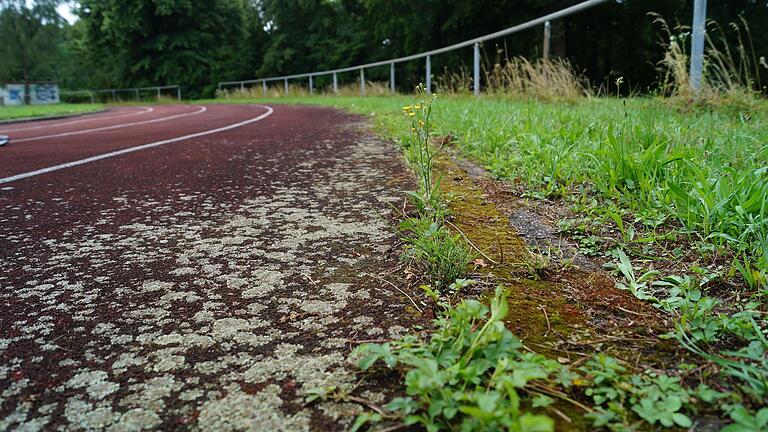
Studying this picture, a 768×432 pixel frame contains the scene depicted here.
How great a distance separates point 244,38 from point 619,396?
43836 mm

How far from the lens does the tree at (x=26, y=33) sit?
38.4 metres

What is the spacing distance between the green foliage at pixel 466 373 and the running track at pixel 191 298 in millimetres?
96

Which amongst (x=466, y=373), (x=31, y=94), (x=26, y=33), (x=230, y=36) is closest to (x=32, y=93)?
(x=31, y=94)

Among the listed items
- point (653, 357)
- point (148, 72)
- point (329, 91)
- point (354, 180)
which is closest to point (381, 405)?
point (653, 357)

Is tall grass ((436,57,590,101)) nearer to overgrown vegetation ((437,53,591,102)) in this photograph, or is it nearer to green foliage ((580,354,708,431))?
overgrown vegetation ((437,53,591,102))

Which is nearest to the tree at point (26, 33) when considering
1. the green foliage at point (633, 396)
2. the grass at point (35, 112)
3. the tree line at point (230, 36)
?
the tree line at point (230, 36)

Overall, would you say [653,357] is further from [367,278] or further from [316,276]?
[316,276]

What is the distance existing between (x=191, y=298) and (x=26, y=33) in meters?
48.8

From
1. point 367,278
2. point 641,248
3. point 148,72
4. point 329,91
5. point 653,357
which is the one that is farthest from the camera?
point 148,72

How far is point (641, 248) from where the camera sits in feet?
6.02

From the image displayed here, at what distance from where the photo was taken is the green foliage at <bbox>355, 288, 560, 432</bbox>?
917 millimetres

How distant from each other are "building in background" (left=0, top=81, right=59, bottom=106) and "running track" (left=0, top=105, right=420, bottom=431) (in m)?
46.5

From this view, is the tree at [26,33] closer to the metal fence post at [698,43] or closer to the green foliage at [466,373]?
the metal fence post at [698,43]

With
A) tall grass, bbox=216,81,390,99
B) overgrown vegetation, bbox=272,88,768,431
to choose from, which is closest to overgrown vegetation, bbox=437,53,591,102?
overgrown vegetation, bbox=272,88,768,431
